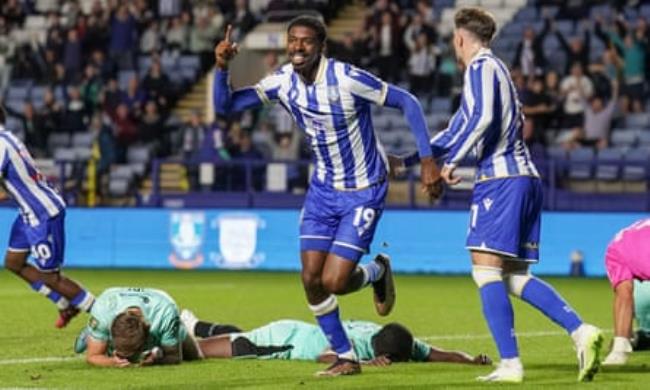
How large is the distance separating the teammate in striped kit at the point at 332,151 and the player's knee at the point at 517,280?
904 millimetres

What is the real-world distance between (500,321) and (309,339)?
1.81m

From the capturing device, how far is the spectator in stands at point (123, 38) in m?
30.5

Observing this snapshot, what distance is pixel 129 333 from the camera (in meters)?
10.3

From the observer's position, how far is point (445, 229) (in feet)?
75.9

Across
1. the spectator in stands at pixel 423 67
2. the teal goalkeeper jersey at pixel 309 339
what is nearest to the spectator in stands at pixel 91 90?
the spectator in stands at pixel 423 67

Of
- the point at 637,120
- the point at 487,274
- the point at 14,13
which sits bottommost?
the point at 637,120

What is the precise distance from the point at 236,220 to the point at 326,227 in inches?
512

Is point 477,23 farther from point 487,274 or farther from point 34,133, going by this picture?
point 34,133

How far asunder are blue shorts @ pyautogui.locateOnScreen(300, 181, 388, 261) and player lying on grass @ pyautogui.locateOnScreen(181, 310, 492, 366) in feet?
2.06

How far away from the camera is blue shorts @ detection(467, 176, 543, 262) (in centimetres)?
995

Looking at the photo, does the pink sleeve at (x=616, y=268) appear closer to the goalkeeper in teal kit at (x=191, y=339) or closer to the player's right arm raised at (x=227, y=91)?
the goalkeeper in teal kit at (x=191, y=339)

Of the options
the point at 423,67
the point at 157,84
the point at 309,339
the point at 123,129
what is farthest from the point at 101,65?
the point at 309,339

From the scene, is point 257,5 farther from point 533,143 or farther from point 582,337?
point 582,337

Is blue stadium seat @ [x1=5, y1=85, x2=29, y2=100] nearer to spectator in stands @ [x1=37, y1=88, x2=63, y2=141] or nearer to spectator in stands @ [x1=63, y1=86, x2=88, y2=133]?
spectator in stands @ [x1=37, y1=88, x2=63, y2=141]
